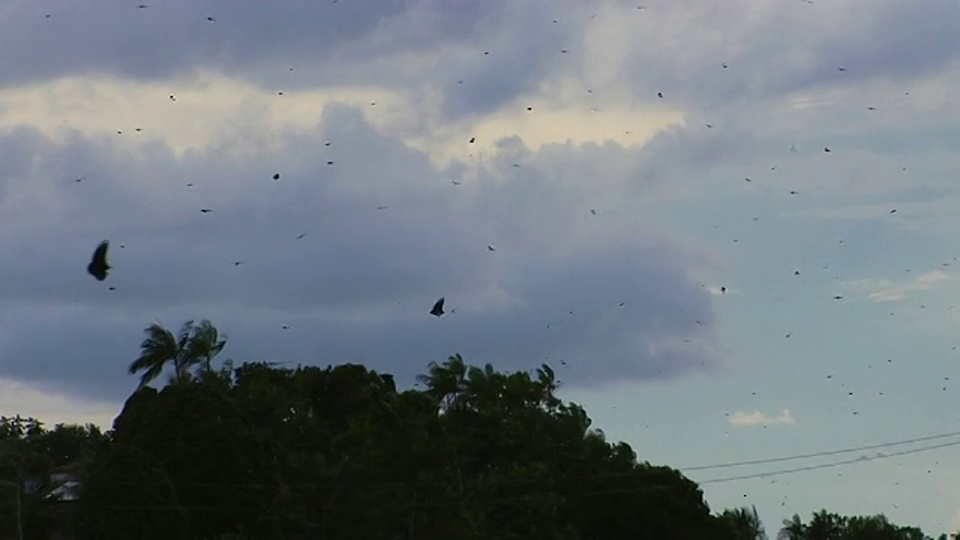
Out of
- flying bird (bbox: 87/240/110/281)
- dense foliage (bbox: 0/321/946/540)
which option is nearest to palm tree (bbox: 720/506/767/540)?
dense foliage (bbox: 0/321/946/540)

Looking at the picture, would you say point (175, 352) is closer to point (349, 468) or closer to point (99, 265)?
point (349, 468)

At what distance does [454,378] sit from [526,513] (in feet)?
63.4

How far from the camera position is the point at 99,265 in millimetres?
29922

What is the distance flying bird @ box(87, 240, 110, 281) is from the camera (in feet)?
97.3

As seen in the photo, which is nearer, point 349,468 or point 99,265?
point 99,265

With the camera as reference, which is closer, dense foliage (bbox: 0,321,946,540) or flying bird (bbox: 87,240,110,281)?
flying bird (bbox: 87,240,110,281)

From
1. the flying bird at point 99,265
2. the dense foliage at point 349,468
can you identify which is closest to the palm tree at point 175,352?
the dense foliage at point 349,468

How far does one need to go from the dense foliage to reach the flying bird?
29.5 m

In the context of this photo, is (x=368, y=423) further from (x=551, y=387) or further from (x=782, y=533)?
(x=782, y=533)

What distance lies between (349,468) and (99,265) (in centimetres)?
4053

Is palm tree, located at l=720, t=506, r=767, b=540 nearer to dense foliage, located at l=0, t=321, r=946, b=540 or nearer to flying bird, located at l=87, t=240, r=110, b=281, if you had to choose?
dense foliage, located at l=0, t=321, r=946, b=540

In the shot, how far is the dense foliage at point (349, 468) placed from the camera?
6250cm

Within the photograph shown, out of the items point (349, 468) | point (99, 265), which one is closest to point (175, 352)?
point (349, 468)

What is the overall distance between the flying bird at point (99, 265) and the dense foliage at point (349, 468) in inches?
1161
